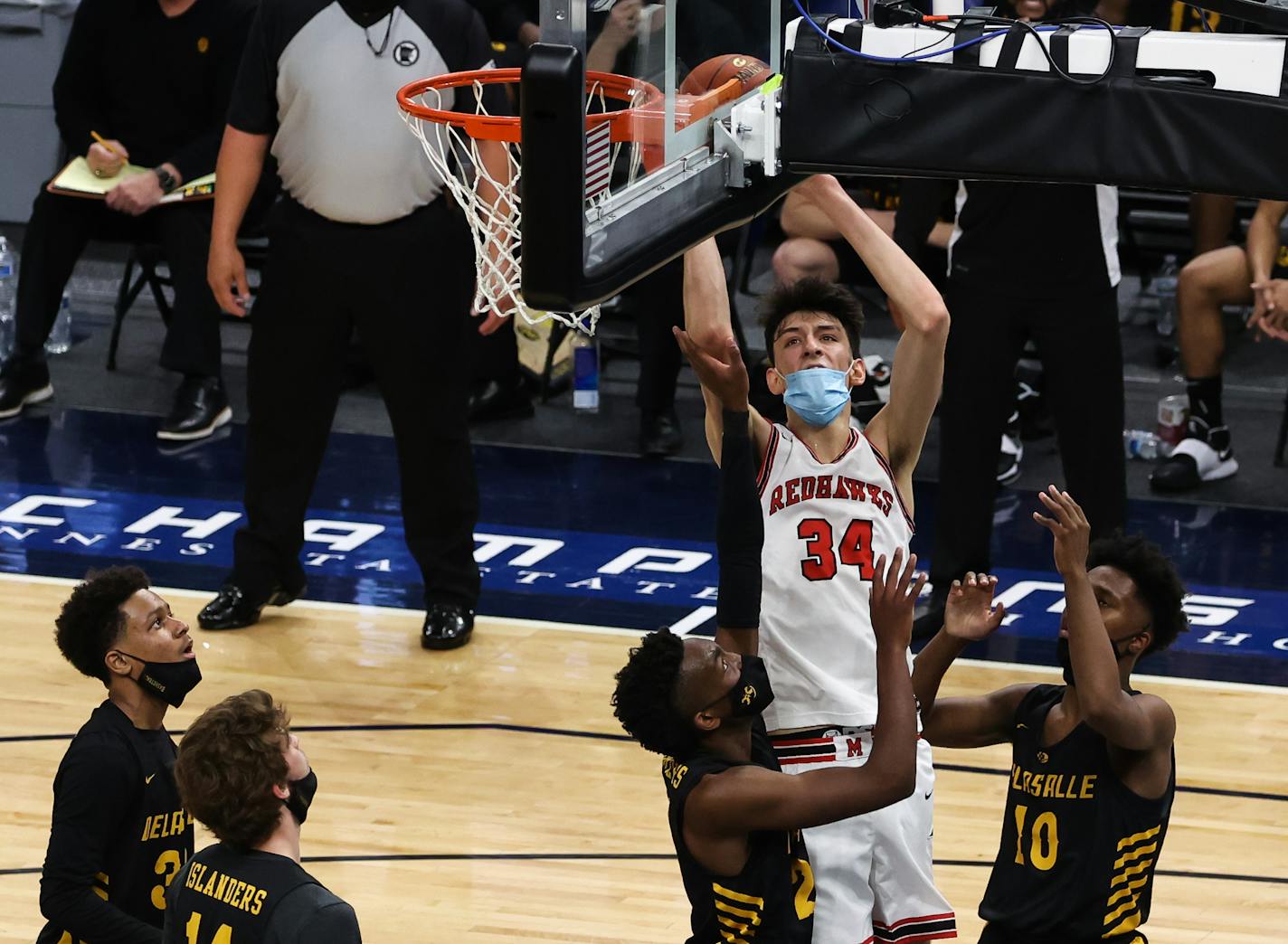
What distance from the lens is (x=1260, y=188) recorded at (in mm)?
3410

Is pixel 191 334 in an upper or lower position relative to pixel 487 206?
lower

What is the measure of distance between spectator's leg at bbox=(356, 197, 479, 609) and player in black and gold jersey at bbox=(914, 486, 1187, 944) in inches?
127

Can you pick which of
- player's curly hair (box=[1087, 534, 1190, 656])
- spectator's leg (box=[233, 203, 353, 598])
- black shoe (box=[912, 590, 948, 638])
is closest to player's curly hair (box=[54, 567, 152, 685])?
player's curly hair (box=[1087, 534, 1190, 656])

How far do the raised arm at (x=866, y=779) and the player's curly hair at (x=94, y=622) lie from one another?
1409 mm

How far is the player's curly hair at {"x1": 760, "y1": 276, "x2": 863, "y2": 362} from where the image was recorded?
4.70 meters

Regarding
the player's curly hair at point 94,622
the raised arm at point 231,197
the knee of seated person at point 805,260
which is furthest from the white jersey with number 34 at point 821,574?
the knee of seated person at point 805,260

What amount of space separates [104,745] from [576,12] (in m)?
1.94

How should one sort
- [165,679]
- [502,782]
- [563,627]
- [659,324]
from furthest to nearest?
[659,324]
[563,627]
[502,782]
[165,679]

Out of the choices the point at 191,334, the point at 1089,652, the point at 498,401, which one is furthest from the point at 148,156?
the point at 1089,652

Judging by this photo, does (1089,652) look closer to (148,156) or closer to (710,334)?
(710,334)

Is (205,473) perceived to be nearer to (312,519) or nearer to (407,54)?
(312,519)

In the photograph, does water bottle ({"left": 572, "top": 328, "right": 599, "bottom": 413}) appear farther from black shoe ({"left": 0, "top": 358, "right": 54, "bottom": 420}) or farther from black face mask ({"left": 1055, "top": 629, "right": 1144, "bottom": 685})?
black face mask ({"left": 1055, "top": 629, "right": 1144, "bottom": 685})

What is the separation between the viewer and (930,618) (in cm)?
725

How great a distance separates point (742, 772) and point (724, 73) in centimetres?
130
